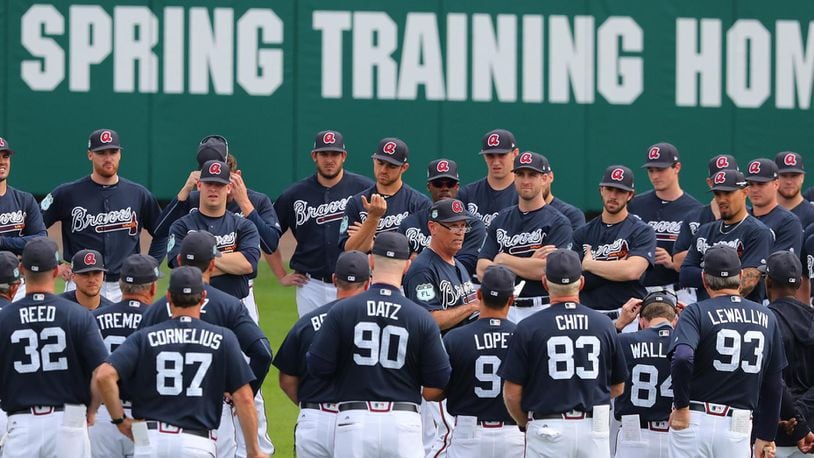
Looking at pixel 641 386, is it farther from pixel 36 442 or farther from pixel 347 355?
pixel 36 442

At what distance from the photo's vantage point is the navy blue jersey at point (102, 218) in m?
10.9

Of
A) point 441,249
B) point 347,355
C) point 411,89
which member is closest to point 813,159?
point 411,89

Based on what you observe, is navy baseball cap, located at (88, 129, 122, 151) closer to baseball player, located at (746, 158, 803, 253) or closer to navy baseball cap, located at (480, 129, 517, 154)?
navy baseball cap, located at (480, 129, 517, 154)

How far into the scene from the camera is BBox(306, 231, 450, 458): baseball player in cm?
751

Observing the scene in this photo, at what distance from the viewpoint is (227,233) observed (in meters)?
9.88

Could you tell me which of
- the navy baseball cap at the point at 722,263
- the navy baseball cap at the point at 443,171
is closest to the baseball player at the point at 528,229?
the navy baseball cap at the point at 443,171

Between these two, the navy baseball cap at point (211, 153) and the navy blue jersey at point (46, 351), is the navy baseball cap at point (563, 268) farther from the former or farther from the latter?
the navy baseball cap at point (211, 153)

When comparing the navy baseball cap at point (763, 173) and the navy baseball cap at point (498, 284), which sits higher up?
the navy baseball cap at point (763, 173)

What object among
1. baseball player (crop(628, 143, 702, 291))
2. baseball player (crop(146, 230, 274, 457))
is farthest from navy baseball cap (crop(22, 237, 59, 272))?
baseball player (crop(628, 143, 702, 291))

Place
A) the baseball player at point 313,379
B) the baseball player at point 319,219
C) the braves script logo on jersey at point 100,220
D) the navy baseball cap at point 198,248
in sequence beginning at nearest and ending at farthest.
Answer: the baseball player at point 313,379
the navy baseball cap at point 198,248
the braves script logo on jersey at point 100,220
the baseball player at point 319,219

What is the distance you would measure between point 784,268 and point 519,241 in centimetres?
231

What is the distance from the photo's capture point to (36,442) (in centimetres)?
759

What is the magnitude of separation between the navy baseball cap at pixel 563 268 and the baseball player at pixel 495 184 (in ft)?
10.6

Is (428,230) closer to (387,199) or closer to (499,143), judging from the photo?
(387,199)
